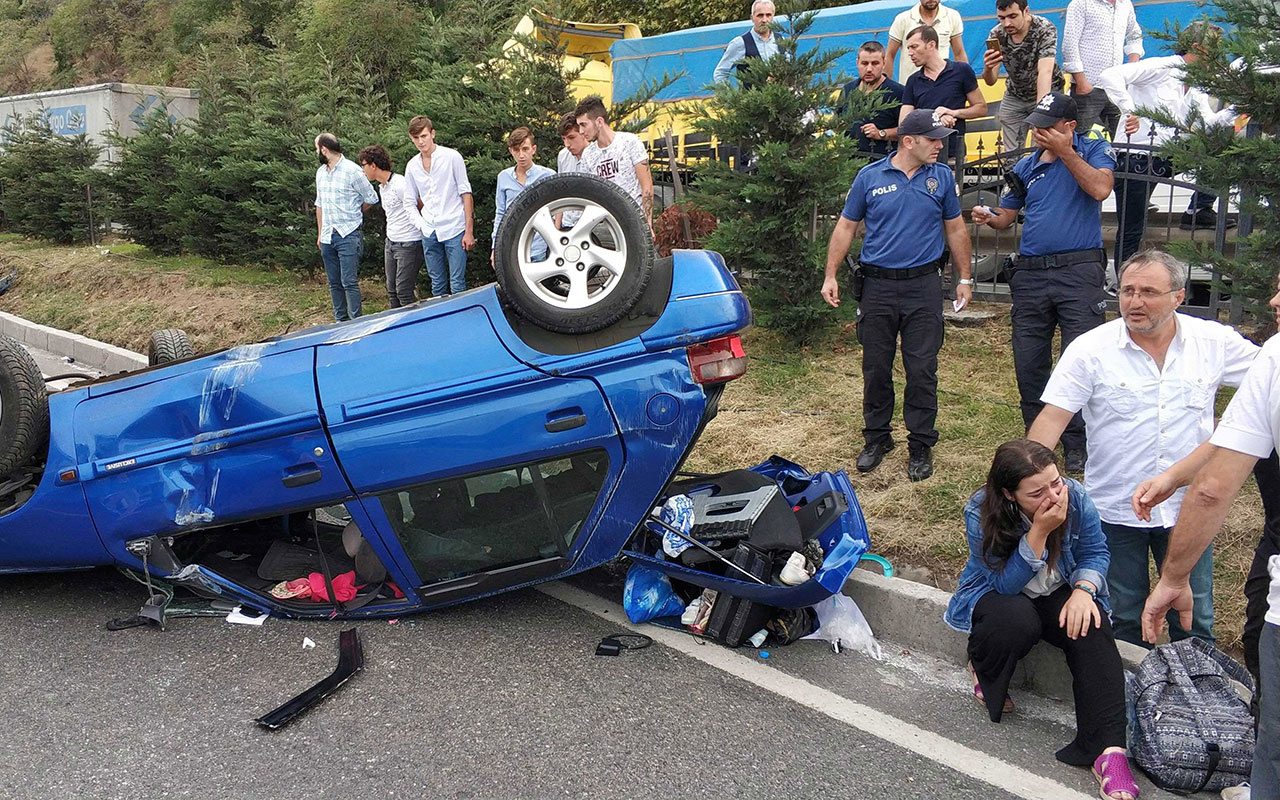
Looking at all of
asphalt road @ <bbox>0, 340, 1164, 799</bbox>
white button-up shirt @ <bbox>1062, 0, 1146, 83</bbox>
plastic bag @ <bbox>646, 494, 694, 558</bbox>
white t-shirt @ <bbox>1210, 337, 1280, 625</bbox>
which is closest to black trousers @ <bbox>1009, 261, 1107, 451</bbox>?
asphalt road @ <bbox>0, 340, 1164, 799</bbox>

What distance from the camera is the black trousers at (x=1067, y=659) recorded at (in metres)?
3.15

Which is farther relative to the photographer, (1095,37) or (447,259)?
(447,259)

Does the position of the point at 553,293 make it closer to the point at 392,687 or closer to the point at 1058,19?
the point at 392,687

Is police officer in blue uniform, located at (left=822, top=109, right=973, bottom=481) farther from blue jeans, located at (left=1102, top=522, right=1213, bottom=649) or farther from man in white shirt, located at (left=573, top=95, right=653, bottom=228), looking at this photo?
man in white shirt, located at (left=573, top=95, right=653, bottom=228)

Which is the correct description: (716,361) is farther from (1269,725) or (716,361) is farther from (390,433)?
(1269,725)


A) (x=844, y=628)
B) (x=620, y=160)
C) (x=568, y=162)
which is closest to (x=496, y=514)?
(x=844, y=628)

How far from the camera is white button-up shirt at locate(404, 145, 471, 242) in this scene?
841 cm

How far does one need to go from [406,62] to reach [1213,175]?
928 inches

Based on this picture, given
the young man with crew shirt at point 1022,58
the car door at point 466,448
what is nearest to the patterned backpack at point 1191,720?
the car door at point 466,448

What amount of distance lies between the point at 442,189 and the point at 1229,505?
681 cm

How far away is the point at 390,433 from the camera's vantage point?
388 centimetres

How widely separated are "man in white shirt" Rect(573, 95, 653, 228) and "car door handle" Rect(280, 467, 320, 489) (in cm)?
383

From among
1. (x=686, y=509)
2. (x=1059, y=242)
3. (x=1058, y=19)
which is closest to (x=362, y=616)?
(x=686, y=509)

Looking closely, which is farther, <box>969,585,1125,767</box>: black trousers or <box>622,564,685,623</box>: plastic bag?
<box>622,564,685,623</box>: plastic bag
